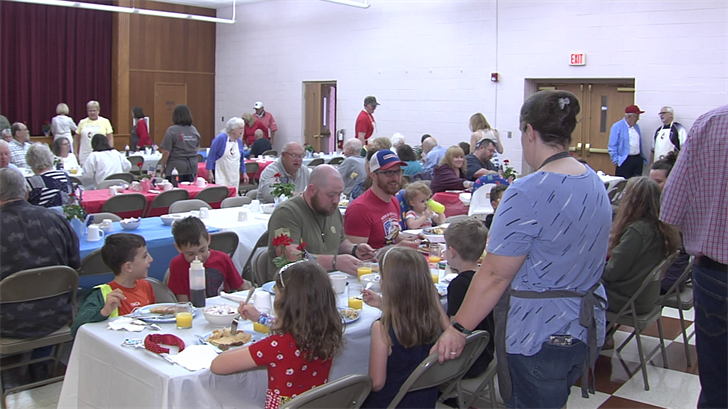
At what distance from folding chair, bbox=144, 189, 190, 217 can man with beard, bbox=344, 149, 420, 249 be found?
295cm

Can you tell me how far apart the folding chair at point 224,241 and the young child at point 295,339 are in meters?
2.18

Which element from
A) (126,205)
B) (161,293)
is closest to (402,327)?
(161,293)

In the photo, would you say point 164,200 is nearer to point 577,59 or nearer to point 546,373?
point 546,373

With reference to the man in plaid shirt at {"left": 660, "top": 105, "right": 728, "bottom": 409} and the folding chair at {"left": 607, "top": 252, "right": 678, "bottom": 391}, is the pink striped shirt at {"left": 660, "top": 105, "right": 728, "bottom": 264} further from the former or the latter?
the folding chair at {"left": 607, "top": 252, "right": 678, "bottom": 391}

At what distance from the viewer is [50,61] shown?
582 inches

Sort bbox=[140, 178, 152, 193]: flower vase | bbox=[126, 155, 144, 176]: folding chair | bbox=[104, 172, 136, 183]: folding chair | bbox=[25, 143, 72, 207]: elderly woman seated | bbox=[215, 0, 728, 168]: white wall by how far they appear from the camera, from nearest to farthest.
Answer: bbox=[25, 143, 72, 207]: elderly woman seated
bbox=[140, 178, 152, 193]: flower vase
bbox=[104, 172, 136, 183]: folding chair
bbox=[215, 0, 728, 168]: white wall
bbox=[126, 155, 144, 176]: folding chair

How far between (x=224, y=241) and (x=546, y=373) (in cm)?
283

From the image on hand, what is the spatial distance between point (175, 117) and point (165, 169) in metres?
0.66

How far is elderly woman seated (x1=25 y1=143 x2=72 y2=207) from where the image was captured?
17.6 ft

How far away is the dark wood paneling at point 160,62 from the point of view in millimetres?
15289

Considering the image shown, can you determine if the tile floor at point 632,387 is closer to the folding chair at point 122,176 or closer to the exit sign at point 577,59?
the folding chair at point 122,176

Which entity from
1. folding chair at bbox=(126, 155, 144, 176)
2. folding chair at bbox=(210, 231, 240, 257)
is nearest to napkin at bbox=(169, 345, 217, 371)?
folding chair at bbox=(210, 231, 240, 257)

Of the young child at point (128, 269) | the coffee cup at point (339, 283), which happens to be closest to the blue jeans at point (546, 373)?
the coffee cup at point (339, 283)

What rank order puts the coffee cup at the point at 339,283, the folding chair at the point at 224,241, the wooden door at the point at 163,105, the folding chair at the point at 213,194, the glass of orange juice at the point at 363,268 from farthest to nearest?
the wooden door at the point at 163,105, the folding chair at the point at 213,194, the folding chair at the point at 224,241, the glass of orange juice at the point at 363,268, the coffee cup at the point at 339,283
